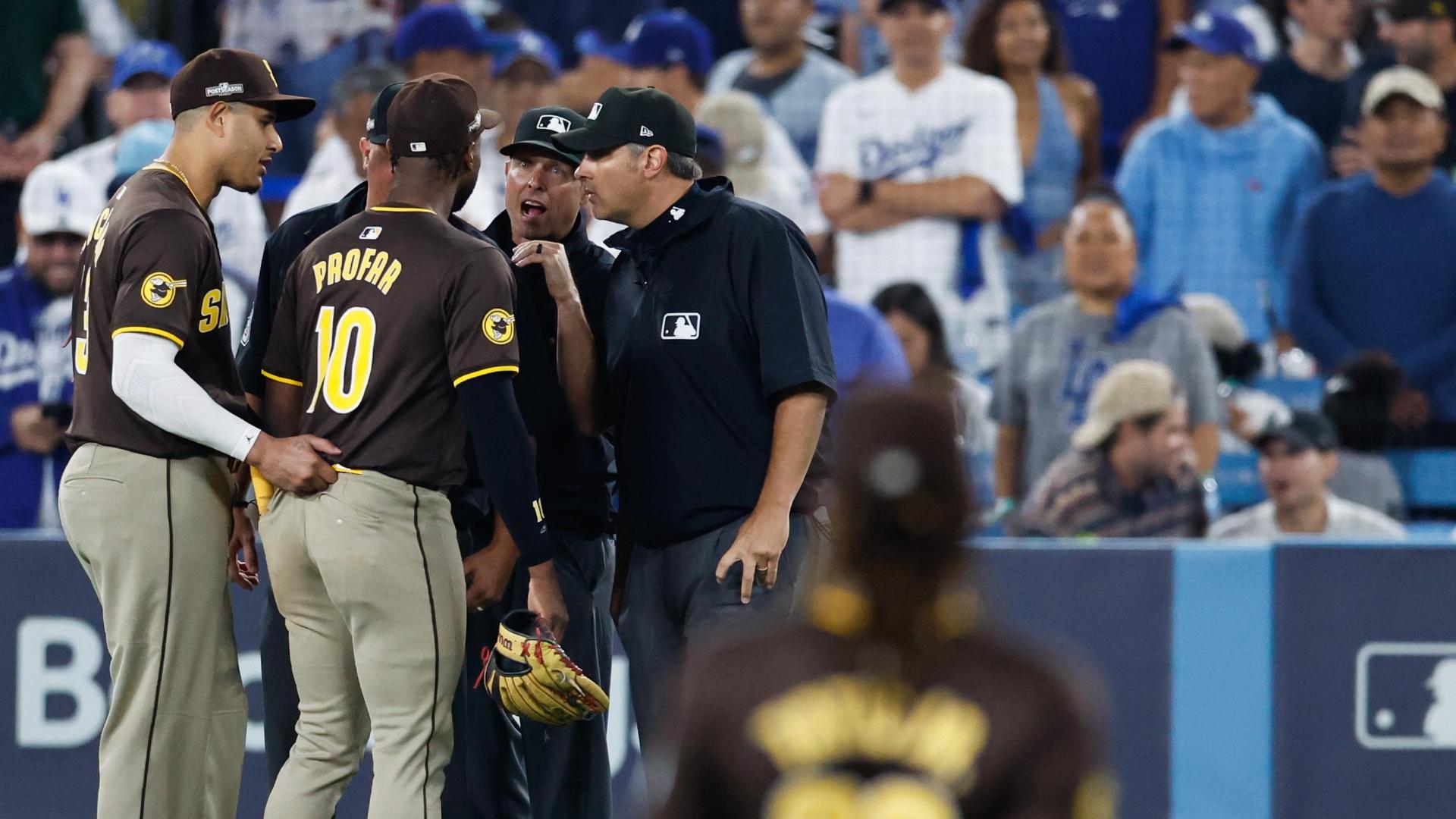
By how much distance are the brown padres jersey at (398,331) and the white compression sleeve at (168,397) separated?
0.19 meters

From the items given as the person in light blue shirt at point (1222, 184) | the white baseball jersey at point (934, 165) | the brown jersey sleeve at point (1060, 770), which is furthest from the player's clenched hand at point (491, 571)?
the person in light blue shirt at point (1222, 184)

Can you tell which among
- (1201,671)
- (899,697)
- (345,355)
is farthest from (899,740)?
(1201,671)

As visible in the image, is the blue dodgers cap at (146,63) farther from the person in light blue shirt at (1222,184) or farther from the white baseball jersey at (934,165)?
the person in light blue shirt at (1222,184)

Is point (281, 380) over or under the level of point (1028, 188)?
under

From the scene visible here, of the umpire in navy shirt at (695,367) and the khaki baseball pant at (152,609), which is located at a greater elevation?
the umpire in navy shirt at (695,367)

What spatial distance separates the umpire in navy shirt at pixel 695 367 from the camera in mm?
4398

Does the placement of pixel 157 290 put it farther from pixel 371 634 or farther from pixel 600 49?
pixel 600 49

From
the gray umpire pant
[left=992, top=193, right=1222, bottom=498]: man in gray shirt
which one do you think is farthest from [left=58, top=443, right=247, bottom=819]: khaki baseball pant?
[left=992, top=193, right=1222, bottom=498]: man in gray shirt

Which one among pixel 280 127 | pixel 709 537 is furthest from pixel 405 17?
pixel 709 537

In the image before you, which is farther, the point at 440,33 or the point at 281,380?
the point at 440,33

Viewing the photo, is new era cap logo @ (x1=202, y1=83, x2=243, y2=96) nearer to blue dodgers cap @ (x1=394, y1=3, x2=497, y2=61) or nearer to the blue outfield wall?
the blue outfield wall

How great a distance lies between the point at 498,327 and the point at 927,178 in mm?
4451

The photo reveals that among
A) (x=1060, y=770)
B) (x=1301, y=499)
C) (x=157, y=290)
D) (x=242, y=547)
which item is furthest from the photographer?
(x=1301, y=499)

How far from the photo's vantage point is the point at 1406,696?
6145 millimetres
